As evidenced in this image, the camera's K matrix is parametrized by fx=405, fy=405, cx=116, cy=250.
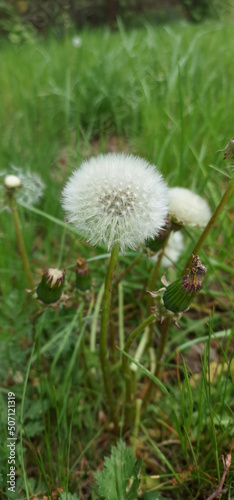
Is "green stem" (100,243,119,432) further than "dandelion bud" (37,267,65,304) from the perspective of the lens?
No

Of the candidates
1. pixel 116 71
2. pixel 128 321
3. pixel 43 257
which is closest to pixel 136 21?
pixel 116 71

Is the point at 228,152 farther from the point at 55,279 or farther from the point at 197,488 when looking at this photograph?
the point at 197,488

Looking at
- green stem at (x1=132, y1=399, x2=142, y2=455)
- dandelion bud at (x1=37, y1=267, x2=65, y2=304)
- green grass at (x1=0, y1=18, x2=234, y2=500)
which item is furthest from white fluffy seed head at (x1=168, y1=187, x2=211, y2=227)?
green stem at (x1=132, y1=399, x2=142, y2=455)

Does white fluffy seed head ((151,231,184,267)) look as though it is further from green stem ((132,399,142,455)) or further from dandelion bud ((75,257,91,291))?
green stem ((132,399,142,455))

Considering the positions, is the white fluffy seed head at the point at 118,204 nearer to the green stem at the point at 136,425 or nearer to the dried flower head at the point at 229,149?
the dried flower head at the point at 229,149

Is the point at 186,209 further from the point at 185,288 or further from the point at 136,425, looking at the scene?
the point at 136,425

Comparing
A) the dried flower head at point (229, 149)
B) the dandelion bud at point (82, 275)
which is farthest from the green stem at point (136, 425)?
the dried flower head at point (229, 149)
